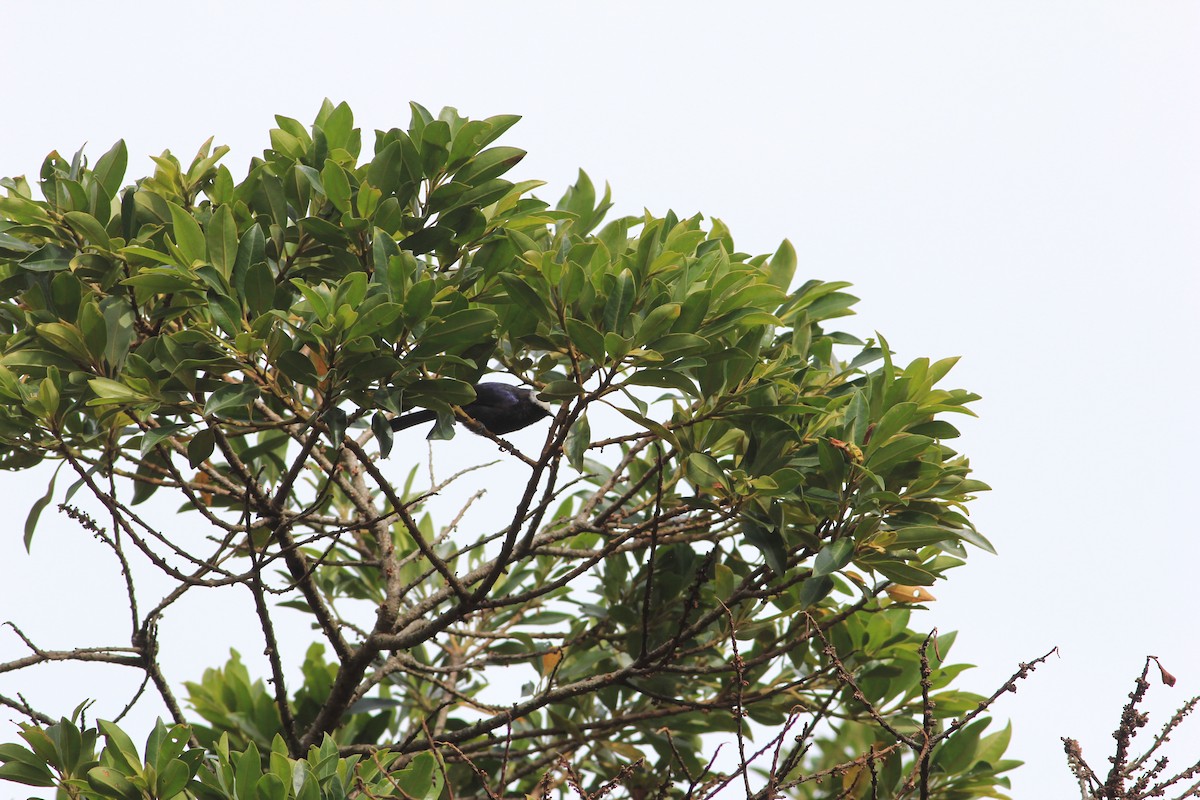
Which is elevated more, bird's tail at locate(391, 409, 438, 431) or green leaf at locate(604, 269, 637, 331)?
green leaf at locate(604, 269, 637, 331)

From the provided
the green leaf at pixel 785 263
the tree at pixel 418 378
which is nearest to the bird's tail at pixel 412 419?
the tree at pixel 418 378

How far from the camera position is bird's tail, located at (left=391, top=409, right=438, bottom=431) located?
94.7 inches

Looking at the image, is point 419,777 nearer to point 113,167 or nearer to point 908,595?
point 908,595

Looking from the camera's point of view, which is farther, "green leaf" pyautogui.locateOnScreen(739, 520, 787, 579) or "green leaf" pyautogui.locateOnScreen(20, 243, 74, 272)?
"green leaf" pyautogui.locateOnScreen(739, 520, 787, 579)

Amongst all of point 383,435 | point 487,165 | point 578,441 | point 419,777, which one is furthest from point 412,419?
point 419,777

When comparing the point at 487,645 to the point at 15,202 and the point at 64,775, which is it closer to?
the point at 64,775

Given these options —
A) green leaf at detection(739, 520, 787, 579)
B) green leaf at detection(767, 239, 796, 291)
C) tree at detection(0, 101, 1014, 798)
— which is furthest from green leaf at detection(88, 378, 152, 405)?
green leaf at detection(767, 239, 796, 291)

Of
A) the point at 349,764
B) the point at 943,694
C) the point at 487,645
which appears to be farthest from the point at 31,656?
the point at 943,694

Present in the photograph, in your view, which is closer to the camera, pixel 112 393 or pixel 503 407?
pixel 112 393

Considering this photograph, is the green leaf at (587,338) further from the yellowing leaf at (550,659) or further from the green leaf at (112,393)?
the yellowing leaf at (550,659)

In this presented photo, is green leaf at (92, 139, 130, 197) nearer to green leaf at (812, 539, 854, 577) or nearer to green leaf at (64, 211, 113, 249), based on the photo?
green leaf at (64, 211, 113, 249)

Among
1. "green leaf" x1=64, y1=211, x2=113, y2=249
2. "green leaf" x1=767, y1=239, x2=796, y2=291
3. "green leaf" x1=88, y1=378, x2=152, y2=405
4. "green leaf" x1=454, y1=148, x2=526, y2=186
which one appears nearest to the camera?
"green leaf" x1=88, y1=378, x2=152, y2=405

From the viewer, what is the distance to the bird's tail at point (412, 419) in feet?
7.89

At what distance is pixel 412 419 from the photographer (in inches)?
94.9
